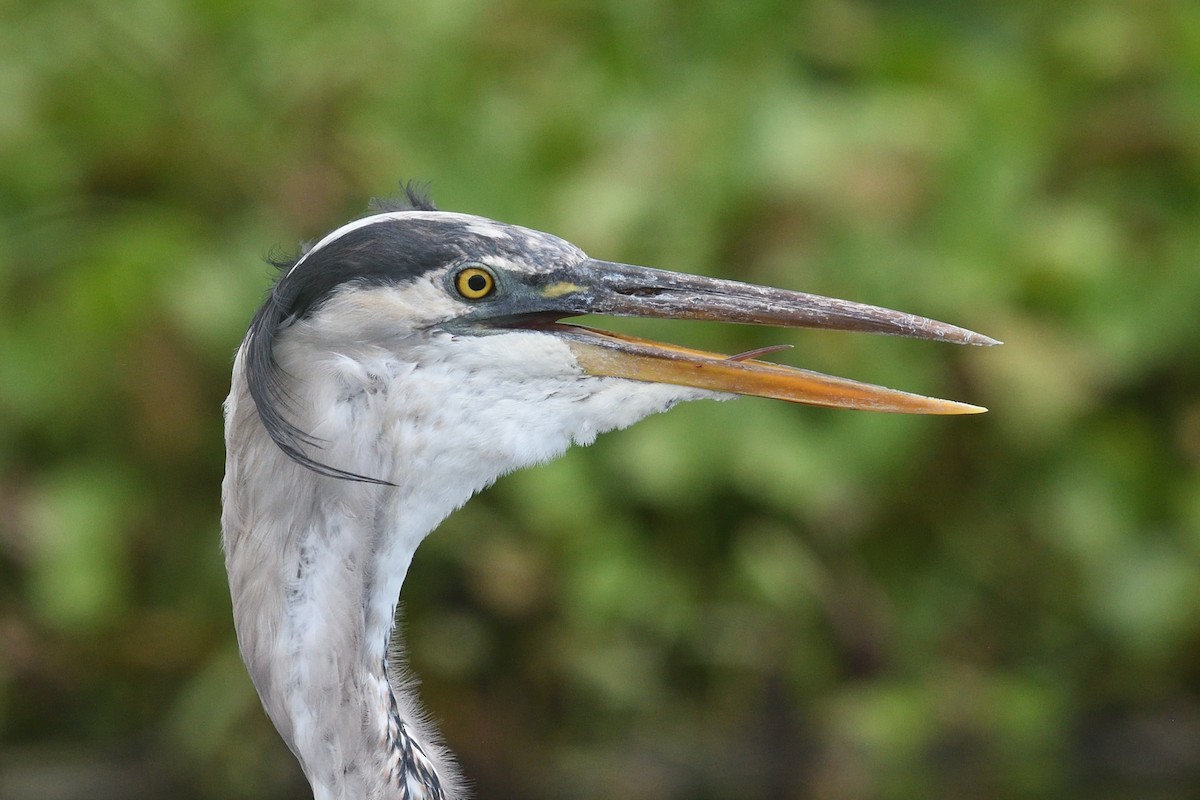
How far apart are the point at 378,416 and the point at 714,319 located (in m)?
0.56

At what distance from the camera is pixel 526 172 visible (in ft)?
18.9

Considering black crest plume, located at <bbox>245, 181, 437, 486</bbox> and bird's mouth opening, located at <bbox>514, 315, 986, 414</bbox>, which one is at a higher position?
bird's mouth opening, located at <bbox>514, 315, 986, 414</bbox>

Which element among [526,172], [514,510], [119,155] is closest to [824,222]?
[526,172]

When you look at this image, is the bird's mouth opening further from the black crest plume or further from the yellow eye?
the black crest plume

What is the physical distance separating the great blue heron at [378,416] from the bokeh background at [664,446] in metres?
3.14

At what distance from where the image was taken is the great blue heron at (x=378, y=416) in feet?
7.18

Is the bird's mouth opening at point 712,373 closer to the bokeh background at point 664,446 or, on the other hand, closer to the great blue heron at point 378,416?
the great blue heron at point 378,416

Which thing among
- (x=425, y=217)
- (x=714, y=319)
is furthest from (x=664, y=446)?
(x=425, y=217)

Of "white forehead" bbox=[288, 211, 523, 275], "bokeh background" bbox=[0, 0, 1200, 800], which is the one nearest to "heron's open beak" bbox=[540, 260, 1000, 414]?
"white forehead" bbox=[288, 211, 523, 275]

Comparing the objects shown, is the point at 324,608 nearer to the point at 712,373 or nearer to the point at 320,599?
the point at 320,599

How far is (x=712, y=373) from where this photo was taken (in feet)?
7.55

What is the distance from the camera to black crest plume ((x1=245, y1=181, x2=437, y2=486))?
2.14 metres

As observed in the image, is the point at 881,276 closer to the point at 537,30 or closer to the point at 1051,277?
the point at 1051,277

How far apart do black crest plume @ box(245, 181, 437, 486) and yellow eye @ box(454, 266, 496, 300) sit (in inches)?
9.6
